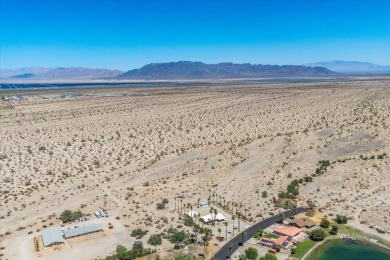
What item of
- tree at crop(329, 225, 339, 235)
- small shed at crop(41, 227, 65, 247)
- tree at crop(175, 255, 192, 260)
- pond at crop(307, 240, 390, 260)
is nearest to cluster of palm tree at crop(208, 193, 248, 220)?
tree at crop(329, 225, 339, 235)

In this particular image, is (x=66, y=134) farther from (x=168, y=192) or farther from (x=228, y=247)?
(x=228, y=247)

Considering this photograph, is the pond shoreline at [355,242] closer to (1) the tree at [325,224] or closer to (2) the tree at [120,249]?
(1) the tree at [325,224]

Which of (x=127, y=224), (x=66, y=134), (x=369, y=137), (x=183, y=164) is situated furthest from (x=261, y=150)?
(x=66, y=134)

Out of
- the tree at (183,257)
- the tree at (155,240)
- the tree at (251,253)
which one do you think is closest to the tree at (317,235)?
the tree at (251,253)

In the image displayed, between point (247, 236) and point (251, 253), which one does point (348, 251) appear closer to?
point (247, 236)

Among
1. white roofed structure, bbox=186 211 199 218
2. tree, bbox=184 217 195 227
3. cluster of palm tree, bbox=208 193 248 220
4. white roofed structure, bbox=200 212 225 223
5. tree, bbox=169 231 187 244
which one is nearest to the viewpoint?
tree, bbox=169 231 187 244

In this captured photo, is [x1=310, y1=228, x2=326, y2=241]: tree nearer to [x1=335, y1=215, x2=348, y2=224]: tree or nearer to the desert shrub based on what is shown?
[x1=335, y1=215, x2=348, y2=224]: tree
